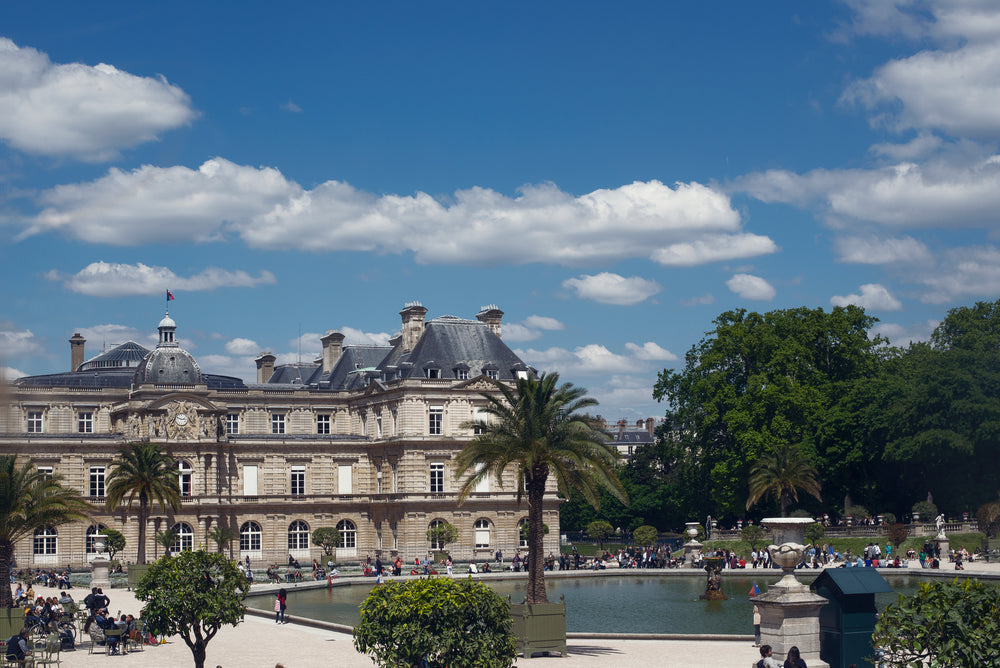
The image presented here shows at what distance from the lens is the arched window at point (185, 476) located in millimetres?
69562

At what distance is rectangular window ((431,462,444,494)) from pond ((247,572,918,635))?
52.9ft

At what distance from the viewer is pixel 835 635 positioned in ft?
76.1

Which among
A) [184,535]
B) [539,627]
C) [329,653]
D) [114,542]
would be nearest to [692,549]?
[184,535]

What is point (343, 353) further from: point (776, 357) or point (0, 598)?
point (0, 598)

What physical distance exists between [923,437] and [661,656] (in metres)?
36.4

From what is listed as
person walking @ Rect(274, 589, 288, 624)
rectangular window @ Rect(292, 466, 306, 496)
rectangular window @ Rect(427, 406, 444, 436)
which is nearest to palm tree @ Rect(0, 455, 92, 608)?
person walking @ Rect(274, 589, 288, 624)

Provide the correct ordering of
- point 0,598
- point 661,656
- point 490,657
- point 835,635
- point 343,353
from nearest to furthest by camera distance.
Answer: point 490,657 → point 835,635 → point 661,656 → point 0,598 → point 343,353

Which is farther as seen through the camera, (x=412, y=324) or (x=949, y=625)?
(x=412, y=324)

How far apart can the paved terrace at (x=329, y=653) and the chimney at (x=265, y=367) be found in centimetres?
5584

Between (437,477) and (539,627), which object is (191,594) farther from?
(437,477)

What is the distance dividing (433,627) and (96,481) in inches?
2105

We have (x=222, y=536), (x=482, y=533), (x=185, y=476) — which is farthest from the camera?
(x=482, y=533)

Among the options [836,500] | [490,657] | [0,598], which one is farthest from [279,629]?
[836,500]

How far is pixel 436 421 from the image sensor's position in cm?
7338
